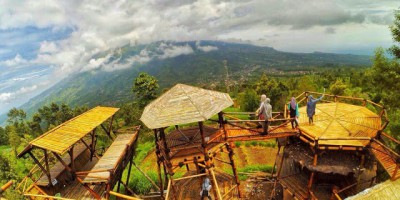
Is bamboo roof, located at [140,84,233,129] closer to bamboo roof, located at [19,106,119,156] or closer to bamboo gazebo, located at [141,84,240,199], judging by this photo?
bamboo gazebo, located at [141,84,240,199]

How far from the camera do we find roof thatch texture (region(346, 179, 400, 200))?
11.4m

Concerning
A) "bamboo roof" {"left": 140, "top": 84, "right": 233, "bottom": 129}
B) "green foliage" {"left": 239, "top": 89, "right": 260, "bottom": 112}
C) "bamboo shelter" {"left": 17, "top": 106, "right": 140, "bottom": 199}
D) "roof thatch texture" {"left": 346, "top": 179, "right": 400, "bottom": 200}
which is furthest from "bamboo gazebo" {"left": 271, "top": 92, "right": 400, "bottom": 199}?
"green foliage" {"left": 239, "top": 89, "right": 260, "bottom": 112}

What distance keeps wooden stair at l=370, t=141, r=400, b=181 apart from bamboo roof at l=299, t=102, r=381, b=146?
560 mm

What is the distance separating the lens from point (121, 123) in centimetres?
6488

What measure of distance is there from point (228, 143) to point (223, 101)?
255cm

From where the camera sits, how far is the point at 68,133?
50.5ft

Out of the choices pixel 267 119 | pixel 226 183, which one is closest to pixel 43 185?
pixel 226 183

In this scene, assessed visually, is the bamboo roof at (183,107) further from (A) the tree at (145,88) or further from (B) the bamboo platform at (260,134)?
(A) the tree at (145,88)

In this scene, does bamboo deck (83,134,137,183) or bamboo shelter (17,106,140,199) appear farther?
bamboo deck (83,134,137,183)

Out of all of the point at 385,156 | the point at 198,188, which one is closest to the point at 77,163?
the point at 198,188

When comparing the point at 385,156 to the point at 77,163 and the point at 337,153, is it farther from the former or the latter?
the point at 77,163

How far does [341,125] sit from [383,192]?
4.83m

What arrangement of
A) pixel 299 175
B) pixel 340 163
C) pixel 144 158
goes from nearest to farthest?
pixel 340 163 → pixel 299 175 → pixel 144 158

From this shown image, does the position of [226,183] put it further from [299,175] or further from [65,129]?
[65,129]
